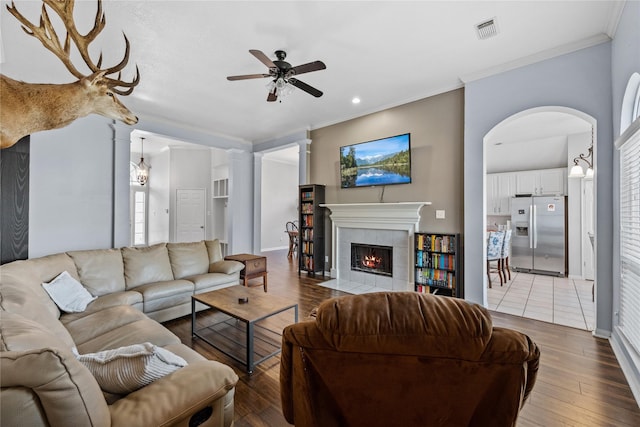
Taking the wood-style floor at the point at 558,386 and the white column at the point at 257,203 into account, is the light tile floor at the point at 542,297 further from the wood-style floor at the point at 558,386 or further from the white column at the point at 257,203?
the white column at the point at 257,203

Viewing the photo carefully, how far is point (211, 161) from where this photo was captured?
8.33 metres

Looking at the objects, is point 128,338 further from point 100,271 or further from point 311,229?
point 311,229

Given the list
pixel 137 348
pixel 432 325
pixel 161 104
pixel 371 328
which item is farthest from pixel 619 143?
pixel 161 104

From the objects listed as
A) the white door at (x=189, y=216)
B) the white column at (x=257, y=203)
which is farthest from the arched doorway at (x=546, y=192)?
the white door at (x=189, y=216)

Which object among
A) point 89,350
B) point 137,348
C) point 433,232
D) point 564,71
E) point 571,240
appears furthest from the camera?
point 571,240

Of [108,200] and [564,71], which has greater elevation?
[564,71]

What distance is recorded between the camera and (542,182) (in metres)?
5.83

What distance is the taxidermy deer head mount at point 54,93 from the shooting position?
1.57m

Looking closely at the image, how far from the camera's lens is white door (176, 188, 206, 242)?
8.14m

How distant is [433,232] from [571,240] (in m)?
3.36

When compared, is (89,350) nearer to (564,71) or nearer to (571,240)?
(564,71)

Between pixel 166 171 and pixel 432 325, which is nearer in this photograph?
pixel 432 325

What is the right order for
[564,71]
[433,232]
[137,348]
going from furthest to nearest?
1. [433,232]
2. [564,71]
3. [137,348]

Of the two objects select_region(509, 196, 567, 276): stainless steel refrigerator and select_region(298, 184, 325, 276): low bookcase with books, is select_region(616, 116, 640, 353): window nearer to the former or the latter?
select_region(509, 196, 567, 276): stainless steel refrigerator
